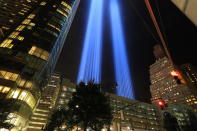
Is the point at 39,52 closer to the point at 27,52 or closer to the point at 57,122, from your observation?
the point at 27,52

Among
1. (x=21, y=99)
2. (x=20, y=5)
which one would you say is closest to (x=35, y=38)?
(x=21, y=99)

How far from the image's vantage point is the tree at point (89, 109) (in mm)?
21766

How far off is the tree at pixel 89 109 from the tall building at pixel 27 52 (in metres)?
12.4

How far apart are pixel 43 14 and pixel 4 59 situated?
75.4 ft

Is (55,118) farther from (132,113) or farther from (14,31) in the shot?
(132,113)

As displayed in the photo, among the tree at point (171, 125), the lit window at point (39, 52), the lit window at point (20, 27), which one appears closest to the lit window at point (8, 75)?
the lit window at point (39, 52)

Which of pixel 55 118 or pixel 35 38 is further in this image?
pixel 35 38

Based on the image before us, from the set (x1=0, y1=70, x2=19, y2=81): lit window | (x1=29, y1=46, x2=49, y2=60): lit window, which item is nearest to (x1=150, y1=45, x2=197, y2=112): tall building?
(x1=29, y1=46, x2=49, y2=60): lit window

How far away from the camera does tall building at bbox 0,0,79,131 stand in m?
27.9

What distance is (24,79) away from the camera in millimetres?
30578

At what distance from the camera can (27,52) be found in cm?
3469

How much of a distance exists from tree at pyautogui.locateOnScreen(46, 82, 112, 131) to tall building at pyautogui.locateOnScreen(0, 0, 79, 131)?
487 inches

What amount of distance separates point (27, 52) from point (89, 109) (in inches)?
925

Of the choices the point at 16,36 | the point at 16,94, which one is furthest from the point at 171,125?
the point at 16,36
